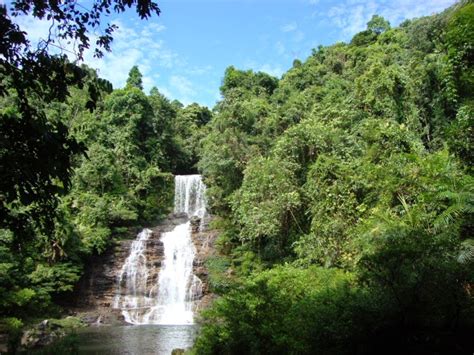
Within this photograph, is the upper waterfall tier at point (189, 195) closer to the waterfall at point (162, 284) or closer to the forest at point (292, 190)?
the forest at point (292, 190)

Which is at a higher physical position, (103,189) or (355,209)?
(103,189)

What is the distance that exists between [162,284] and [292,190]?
8934mm

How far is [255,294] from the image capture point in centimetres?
A: 845

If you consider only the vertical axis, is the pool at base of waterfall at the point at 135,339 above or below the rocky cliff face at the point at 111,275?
below

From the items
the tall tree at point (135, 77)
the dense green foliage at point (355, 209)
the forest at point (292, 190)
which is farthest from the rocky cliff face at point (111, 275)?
the tall tree at point (135, 77)

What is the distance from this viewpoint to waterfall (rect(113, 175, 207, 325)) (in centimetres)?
2219

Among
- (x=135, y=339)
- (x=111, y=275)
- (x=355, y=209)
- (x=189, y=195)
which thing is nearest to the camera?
(x=135, y=339)

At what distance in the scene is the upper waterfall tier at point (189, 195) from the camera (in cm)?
3159

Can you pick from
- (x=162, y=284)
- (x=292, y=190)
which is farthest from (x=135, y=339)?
(x=292, y=190)

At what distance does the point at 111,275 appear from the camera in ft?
79.0

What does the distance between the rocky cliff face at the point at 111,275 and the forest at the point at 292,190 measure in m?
0.66

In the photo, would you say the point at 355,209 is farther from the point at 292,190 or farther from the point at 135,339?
the point at 135,339

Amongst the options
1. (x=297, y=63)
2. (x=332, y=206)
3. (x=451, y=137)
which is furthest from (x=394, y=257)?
(x=297, y=63)

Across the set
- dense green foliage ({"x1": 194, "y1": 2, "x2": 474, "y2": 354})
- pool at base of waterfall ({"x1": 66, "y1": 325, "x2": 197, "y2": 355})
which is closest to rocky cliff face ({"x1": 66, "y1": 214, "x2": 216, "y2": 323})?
dense green foliage ({"x1": 194, "y1": 2, "x2": 474, "y2": 354})
